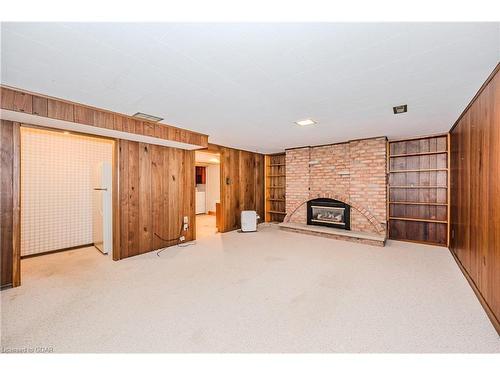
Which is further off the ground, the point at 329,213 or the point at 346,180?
the point at 346,180

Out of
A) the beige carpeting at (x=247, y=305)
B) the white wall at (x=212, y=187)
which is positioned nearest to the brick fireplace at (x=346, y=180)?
the beige carpeting at (x=247, y=305)

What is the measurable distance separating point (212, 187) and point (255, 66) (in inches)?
299

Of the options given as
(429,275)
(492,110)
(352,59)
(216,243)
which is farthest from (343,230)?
(352,59)

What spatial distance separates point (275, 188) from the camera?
7273 mm

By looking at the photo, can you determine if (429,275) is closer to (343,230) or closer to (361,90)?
(343,230)

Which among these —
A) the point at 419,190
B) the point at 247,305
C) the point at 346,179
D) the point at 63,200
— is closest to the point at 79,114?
the point at 63,200

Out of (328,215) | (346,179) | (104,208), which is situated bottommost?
(328,215)

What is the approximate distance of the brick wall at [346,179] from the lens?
4.71 metres

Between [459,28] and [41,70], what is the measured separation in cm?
313

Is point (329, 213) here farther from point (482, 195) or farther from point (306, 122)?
point (482, 195)

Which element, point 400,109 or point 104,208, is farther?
point 104,208

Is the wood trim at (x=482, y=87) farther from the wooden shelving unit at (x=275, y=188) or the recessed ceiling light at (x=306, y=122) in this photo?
the wooden shelving unit at (x=275, y=188)

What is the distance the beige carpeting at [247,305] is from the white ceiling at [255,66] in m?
2.20

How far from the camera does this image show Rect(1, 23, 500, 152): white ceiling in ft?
4.75
